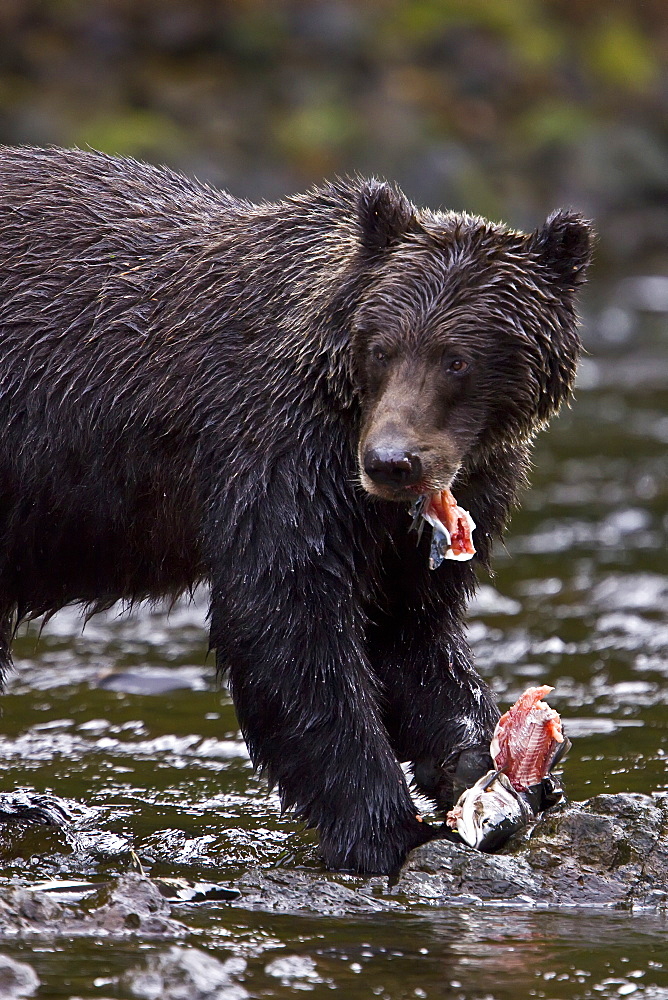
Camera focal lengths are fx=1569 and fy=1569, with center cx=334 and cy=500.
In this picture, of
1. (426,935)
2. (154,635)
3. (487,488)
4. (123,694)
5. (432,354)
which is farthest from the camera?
(154,635)

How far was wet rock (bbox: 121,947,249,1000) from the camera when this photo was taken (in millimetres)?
4344

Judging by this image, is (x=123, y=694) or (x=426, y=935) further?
(x=123, y=694)

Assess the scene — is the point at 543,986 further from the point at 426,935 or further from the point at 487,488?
the point at 487,488

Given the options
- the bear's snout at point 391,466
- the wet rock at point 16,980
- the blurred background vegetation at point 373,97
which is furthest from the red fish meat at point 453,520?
the blurred background vegetation at point 373,97

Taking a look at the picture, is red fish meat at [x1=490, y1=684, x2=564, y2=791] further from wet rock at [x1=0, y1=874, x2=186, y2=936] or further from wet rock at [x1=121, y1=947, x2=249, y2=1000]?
wet rock at [x1=121, y1=947, x2=249, y2=1000]

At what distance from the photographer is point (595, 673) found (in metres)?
8.35

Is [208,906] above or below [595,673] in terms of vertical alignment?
below

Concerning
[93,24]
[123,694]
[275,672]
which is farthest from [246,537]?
[93,24]

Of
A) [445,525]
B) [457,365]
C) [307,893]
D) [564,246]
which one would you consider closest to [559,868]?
[307,893]

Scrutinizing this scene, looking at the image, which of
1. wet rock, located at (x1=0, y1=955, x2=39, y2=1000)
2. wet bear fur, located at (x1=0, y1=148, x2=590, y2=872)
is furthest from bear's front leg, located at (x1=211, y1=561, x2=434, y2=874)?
wet rock, located at (x1=0, y1=955, x2=39, y2=1000)

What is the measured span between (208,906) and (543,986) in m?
1.20

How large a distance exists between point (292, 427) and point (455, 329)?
0.69 metres

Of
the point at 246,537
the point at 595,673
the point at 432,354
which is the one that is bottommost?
the point at 595,673

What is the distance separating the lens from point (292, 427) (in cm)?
572
